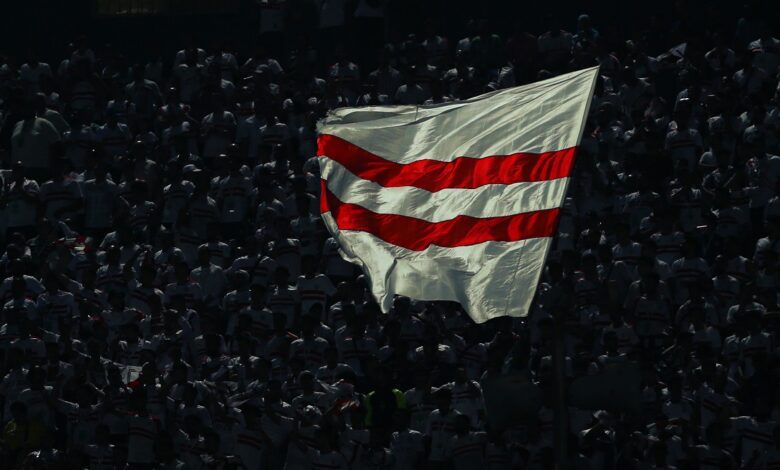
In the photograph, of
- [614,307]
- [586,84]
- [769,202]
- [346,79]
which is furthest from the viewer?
[346,79]

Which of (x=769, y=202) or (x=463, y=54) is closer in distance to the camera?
(x=769, y=202)

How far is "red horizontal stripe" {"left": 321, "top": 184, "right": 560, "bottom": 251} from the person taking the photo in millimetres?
12352

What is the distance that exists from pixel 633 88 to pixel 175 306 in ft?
23.5

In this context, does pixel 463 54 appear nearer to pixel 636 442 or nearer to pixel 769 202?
pixel 769 202

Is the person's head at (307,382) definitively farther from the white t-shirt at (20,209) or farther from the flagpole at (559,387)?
the flagpole at (559,387)

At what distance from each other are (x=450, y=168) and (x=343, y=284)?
27.4 ft

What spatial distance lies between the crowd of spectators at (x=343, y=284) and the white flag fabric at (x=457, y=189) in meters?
3.45

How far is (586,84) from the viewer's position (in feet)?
43.1

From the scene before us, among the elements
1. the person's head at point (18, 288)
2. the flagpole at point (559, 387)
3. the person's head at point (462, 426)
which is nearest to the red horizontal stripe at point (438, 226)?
the flagpole at point (559, 387)

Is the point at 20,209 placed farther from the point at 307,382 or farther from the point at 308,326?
the point at 307,382

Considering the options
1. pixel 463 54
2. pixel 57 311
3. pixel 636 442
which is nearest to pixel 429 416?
pixel 636 442

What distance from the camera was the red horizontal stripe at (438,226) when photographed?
12.4 metres

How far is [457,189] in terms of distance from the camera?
43.2ft

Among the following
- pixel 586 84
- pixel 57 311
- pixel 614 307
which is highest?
pixel 586 84
